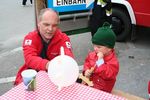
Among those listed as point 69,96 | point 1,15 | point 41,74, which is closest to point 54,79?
point 69,96

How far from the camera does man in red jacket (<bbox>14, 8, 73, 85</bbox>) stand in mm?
2881

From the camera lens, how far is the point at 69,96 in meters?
2.36

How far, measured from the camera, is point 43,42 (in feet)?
9.97

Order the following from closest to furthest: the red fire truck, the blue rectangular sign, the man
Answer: the man → the blue rectangular sign → the red fire truck

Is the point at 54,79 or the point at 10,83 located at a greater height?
the point at 54,79

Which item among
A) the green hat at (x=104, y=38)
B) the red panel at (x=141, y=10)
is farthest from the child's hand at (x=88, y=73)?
the red panel at (x=141, y=10)

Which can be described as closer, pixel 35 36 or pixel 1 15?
pixel 35 36

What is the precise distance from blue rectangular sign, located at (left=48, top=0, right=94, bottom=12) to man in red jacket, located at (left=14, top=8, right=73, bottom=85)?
6.86ft

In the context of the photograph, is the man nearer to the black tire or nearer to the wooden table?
the black tire

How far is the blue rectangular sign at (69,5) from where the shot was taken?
5.14 metres

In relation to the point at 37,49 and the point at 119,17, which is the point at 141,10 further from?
the point at 37,49

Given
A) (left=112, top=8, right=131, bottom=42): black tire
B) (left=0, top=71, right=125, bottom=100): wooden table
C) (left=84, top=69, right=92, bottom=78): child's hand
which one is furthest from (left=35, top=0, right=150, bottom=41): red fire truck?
(left=0, top=71, right=125, bottom=100): wooden table

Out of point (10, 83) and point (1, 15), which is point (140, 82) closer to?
point (10, 83)

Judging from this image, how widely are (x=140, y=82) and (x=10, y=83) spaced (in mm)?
2086
